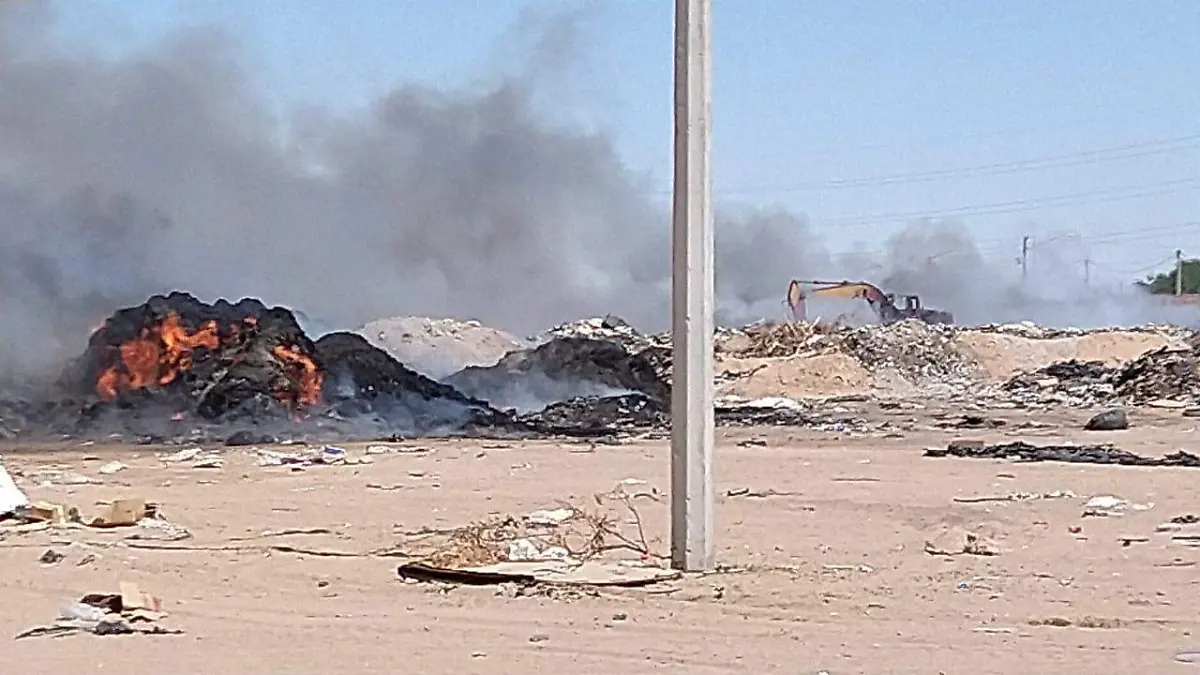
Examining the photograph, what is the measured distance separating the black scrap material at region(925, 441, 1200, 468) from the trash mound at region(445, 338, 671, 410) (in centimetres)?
1964

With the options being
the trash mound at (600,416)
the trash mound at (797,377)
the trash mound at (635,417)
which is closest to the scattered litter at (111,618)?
the trash mound at (635,417)

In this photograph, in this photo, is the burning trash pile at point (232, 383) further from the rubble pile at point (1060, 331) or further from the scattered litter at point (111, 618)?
the rubble pile at point (1060, 331)

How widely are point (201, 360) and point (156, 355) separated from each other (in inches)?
49.8

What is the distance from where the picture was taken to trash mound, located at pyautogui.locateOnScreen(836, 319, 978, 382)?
60.5m

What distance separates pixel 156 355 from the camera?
3822 cm

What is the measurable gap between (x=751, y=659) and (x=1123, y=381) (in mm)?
42221

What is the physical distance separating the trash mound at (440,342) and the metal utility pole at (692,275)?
3865 cm

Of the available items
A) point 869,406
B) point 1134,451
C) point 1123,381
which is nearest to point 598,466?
point 1134,451

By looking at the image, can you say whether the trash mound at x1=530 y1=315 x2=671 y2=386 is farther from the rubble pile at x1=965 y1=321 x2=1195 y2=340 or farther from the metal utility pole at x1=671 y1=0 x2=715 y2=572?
the metal utility pole at x1=671 y1=0 x2=715 y2=572

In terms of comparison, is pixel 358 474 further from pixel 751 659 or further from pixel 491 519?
pixel 751 659

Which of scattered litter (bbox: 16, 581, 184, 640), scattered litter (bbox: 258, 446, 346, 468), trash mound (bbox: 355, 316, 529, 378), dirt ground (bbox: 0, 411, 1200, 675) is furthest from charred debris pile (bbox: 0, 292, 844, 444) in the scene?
scattered litter (bbox: 16, 581, 184, 640)

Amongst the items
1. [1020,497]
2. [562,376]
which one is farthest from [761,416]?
[1020,497]

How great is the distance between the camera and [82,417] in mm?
36344

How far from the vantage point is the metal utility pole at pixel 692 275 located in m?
11.7
